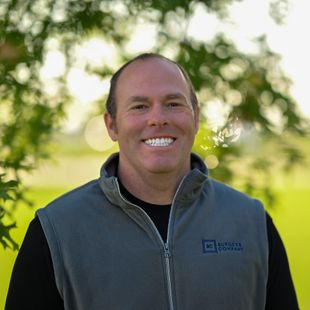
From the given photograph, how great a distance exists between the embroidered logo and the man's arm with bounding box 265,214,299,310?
5.3 inches

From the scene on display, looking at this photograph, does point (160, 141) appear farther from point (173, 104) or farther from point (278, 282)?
point (278, 282)

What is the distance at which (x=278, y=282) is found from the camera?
9.44ft

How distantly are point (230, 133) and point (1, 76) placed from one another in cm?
117

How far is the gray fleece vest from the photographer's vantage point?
8.74 ft

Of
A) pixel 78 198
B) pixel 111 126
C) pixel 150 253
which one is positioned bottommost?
pixel 150 253

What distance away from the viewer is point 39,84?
459cm

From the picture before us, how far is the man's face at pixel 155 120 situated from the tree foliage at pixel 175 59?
1281 millimetres

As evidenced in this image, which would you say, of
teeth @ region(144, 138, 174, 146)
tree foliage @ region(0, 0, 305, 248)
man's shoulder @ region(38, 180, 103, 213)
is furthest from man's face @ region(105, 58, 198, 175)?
tree foliage @ region(0, 0, 305, 248)

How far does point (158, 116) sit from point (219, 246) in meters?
0.48

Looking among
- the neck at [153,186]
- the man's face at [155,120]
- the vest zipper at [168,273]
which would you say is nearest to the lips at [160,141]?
the man's face at [155,120]

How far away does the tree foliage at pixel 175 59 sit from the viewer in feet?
14.1

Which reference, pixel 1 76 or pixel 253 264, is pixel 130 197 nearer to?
pixel 253 264

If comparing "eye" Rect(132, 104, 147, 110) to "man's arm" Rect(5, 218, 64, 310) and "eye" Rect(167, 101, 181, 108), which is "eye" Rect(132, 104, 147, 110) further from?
"man's arm" Rect(5, 218, 64, 310)

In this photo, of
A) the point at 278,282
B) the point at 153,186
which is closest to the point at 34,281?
the point at 153,186
